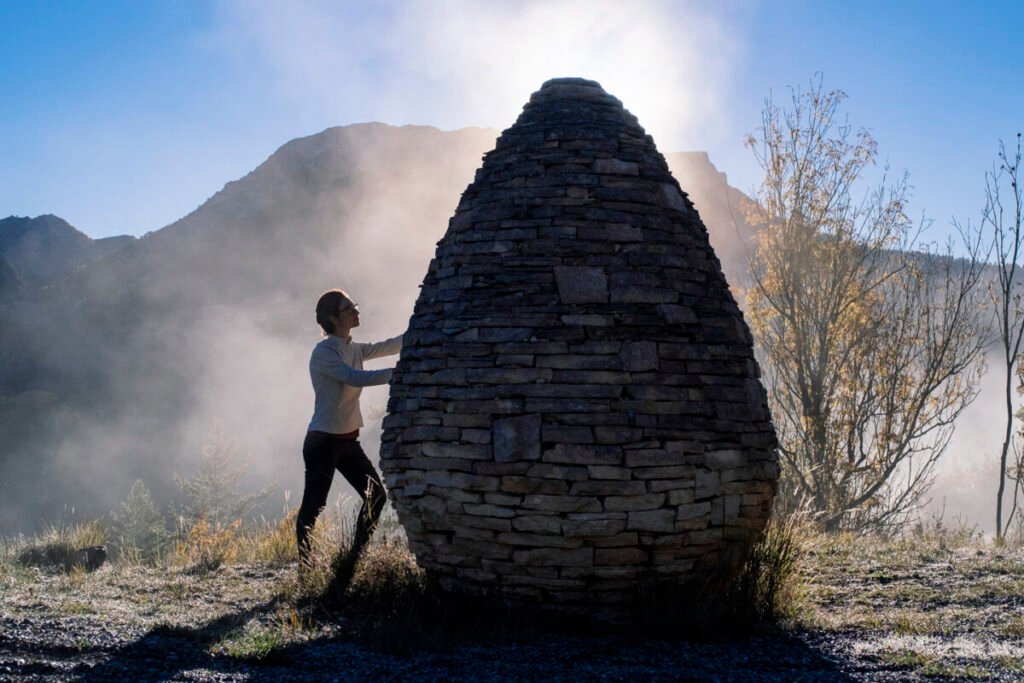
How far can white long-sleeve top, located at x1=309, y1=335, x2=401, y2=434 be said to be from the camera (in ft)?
18.7

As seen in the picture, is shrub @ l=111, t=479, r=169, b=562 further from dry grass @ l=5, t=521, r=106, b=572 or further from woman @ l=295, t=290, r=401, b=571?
woman @ l=295, t=290, r=401, b=571

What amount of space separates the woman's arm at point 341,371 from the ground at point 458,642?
1478 mm

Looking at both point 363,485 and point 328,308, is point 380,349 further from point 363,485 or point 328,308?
point 363,485

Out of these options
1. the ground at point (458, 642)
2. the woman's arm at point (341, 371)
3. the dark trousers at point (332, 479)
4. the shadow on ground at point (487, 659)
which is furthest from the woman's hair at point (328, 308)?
the shadow on ground at point (487, 659)

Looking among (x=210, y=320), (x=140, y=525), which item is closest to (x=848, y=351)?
(x=140, y=525)

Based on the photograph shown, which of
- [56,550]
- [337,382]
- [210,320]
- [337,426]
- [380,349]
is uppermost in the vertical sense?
[210,320]

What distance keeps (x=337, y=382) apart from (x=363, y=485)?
785mm

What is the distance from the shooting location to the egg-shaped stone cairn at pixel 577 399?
15.0 ft

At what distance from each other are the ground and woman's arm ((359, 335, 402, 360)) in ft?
5.71

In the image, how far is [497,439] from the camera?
4617 mm

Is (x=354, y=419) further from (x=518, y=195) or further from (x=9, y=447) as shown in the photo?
(x=9, y=447)

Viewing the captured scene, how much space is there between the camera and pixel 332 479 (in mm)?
5836

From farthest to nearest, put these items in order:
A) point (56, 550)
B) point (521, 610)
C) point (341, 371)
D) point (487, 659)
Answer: point (56, 550)
point (341, 371)
point (521, 610)
point (487, 659)

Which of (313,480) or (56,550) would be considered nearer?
(313,480)
